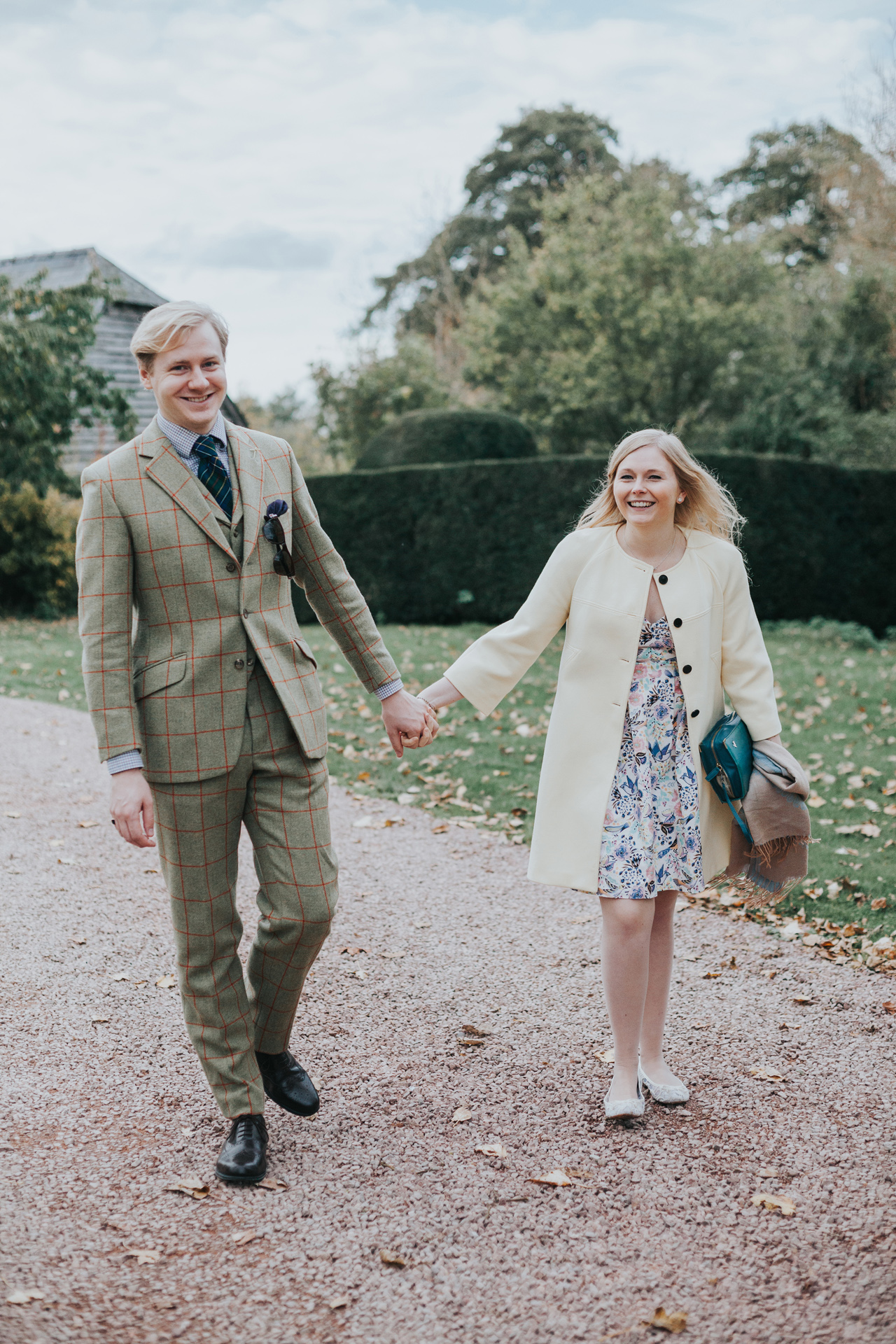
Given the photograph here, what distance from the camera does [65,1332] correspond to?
86.8 inches

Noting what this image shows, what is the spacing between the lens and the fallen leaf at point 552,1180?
2768 mm

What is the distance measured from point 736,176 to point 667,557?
101ft

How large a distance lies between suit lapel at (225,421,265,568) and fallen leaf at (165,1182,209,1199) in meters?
1.59

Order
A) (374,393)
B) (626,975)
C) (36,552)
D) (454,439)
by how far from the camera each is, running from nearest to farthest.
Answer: (626,975)
(454,439)
(36,552)
(374,393)

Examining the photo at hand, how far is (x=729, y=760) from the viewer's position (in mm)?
3023

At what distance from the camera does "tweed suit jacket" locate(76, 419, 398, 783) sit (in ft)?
8.41

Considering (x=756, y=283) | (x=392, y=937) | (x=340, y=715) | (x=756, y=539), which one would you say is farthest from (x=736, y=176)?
(x=392, y=937)

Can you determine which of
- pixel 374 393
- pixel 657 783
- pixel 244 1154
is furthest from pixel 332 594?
pixel 374 393

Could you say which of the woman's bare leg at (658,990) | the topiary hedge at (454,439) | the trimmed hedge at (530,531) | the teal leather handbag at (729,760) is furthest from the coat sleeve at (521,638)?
the topiary hedge at (454,439)

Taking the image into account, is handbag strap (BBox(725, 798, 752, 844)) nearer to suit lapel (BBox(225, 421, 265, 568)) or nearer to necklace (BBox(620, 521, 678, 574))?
necklace (BBox(620, 521, 678, 574))

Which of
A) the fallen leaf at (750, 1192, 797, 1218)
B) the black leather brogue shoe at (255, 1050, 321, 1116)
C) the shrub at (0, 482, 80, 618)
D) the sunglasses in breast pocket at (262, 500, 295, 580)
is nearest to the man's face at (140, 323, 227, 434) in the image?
the sunglasses in breast pocket at (262, 500, 295, 580)

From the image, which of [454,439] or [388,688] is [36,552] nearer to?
[454,439]

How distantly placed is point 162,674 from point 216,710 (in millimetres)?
158

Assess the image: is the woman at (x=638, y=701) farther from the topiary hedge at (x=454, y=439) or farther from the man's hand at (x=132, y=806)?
the topiary hedge at (x=454, y=439)
